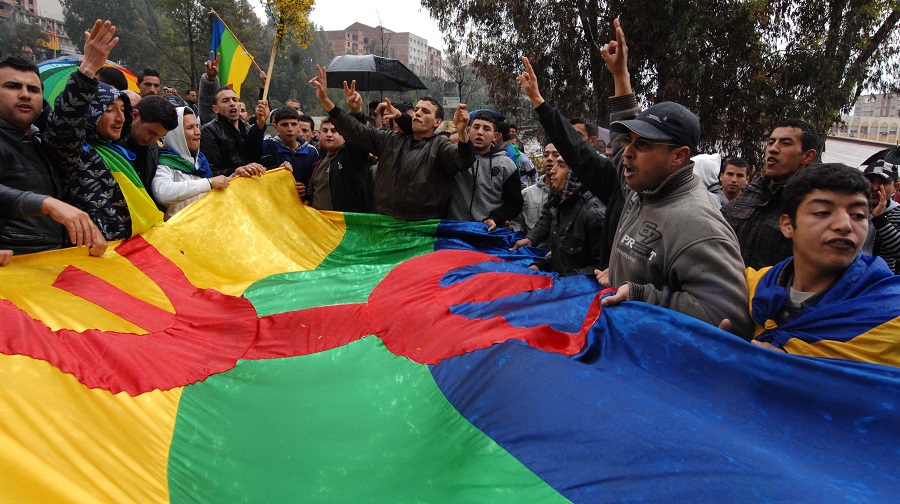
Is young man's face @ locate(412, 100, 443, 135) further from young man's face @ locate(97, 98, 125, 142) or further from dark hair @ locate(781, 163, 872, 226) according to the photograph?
dark hair @ locate(781, 163, 872, 226)

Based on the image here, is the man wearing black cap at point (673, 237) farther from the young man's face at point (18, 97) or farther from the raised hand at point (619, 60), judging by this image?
the young man's face at point (18, 97)

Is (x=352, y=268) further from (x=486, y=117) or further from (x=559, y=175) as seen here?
(x=486, y=117)

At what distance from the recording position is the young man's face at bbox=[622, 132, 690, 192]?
2621mm

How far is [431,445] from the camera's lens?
2.24 m

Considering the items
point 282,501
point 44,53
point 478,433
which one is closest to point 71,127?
point 282,501

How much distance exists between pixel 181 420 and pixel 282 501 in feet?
2.26

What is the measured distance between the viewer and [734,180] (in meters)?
5.52

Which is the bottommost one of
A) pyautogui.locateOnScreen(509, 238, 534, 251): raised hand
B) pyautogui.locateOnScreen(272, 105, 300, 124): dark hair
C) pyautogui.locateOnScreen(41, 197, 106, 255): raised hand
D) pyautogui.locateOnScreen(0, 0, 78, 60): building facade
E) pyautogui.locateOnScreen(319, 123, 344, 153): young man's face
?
pyautogui.locateOnScreen(509, 238, 534, 251): raised hand

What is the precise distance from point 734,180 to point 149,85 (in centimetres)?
632

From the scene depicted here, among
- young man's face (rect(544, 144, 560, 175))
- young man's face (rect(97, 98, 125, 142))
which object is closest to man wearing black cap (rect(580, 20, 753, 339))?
young man's face (rect(544, 144, 560, 175))

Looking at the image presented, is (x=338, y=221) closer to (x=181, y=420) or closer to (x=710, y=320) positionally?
(x=181, y=420)

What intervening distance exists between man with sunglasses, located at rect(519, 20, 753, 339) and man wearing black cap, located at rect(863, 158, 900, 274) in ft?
5.83

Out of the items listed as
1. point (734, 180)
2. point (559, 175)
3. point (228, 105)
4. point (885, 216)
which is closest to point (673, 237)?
point (559, 175)

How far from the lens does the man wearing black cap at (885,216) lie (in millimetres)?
3623
